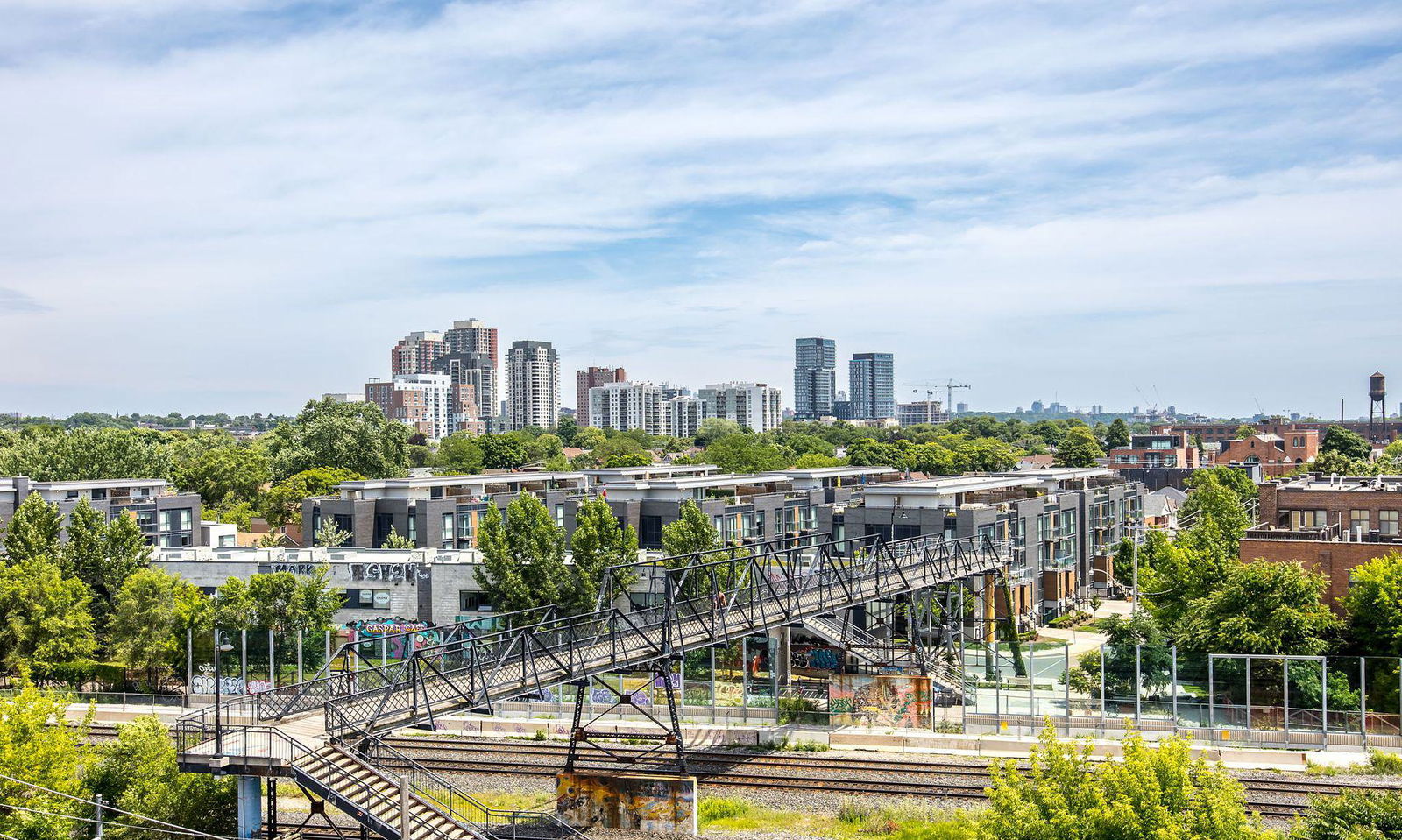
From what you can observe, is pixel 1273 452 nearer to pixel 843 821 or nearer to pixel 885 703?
pixel 885 703

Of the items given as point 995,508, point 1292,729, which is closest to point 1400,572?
point 1292,729

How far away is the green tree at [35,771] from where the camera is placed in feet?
92.2

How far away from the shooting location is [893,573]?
161 feet

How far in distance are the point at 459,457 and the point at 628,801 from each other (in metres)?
134

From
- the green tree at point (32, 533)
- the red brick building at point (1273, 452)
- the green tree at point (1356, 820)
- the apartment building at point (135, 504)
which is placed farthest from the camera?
the red brick building at point (1273, 452)

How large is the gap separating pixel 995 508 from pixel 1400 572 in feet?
75.8

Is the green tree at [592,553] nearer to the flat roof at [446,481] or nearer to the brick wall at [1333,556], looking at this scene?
the brick wall at [1333,556]

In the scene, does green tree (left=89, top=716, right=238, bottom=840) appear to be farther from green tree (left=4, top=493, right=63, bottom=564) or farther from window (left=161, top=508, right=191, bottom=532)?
window (left=161, top=508, right=191, bottom=532)

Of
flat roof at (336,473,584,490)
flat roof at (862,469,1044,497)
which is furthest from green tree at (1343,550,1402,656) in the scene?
flat roof at (336,473,584,490)

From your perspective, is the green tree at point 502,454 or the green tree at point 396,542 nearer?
the green tree at point 396,542

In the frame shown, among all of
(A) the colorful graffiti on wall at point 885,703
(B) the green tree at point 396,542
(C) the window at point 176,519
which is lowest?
(A) the colorful graffiti on wall at point 885,703

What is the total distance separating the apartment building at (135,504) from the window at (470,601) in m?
28.9

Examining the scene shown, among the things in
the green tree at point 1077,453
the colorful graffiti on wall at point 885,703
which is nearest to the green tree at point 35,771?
the colorful graffiti on wall at point 885,703

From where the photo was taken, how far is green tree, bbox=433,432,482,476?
6220 inches
